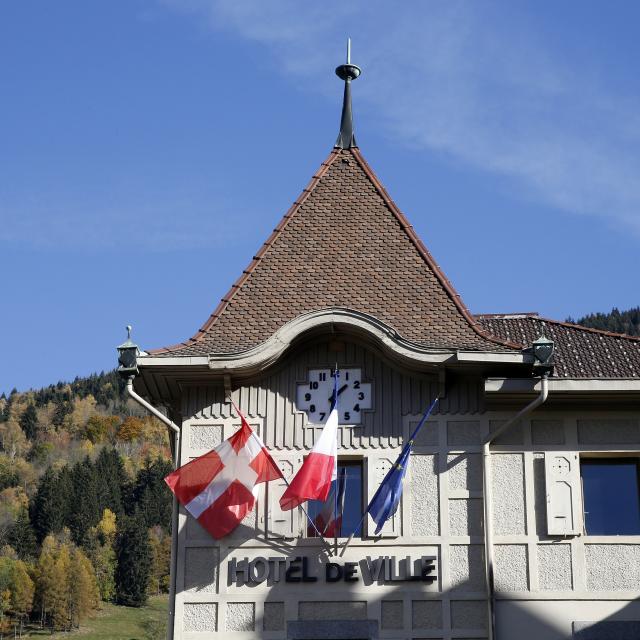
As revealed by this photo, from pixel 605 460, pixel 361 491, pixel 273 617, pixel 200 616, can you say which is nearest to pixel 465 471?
pixel 361 491

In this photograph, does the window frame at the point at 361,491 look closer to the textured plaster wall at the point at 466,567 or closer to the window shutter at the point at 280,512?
the window shutter at the point at 280,512

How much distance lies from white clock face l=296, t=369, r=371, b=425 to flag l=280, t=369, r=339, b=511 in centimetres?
72

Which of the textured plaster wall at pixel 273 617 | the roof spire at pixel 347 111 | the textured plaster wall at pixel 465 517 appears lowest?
the textured plaster wall at pixel 273 617

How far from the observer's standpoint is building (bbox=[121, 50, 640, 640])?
19.9 m

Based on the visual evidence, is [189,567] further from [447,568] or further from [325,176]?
[325,176]

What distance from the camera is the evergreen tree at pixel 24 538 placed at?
179750 mm

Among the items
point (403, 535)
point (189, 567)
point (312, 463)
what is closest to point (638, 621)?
point (403, 535)

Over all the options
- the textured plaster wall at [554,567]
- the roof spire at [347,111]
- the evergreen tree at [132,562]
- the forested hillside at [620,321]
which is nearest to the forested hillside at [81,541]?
the evergreen tree at [132,562]

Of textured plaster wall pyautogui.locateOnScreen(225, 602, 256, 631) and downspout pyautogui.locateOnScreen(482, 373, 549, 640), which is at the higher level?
downspout pyautogui.locateOnScreen(482, 373, 549, 640)

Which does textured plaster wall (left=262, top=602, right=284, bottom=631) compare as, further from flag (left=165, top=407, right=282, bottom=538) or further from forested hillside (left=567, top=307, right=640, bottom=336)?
forested hillside (left=567, top=307, right=640, bottom=336)

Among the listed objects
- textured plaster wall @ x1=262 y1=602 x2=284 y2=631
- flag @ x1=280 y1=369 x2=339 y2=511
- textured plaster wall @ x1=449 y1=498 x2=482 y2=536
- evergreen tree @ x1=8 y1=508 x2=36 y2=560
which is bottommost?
textured plaster wall @ x1=262 y1=602 x2=284 y2=631

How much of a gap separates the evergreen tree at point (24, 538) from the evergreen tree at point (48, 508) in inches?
54.4

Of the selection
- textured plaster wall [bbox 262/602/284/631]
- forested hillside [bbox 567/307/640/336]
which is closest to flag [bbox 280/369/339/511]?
textured plaster wall [bbox 262/602/284/631]

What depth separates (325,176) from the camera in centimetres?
2447
